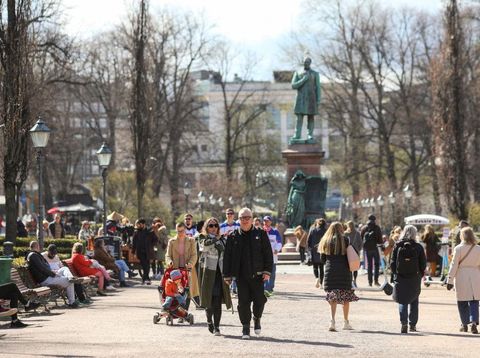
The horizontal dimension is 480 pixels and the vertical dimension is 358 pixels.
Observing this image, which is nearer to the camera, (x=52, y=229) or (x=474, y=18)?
(x=52, y=229)

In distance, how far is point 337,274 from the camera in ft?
59.3

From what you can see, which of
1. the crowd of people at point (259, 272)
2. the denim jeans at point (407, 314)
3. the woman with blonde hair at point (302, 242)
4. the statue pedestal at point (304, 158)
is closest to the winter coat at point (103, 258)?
the crowd of people at point (259, 272)

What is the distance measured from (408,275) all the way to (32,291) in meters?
6.78

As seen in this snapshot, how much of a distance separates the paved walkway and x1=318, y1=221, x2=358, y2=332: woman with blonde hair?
0.45 metres

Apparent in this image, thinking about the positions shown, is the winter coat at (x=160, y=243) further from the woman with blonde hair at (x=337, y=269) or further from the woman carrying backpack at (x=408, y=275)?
the woman carrying backpack at (x=408, y=275)

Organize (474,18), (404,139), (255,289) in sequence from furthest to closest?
(404,139) < (474,18) < (255,289)

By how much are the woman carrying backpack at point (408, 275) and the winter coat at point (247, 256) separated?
83.6 inches

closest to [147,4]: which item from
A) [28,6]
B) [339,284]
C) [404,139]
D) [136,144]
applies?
[136,144]

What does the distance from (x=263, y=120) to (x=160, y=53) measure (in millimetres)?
25679

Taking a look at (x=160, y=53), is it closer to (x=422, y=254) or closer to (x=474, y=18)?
(x=474, y=18)

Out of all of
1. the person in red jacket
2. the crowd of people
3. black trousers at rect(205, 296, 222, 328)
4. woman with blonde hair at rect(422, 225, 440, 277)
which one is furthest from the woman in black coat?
black trousers at rect(205, 296, 222, 328)

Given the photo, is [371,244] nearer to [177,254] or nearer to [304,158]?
[177,254]

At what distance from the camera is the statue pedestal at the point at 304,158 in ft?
158

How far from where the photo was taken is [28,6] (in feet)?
111
